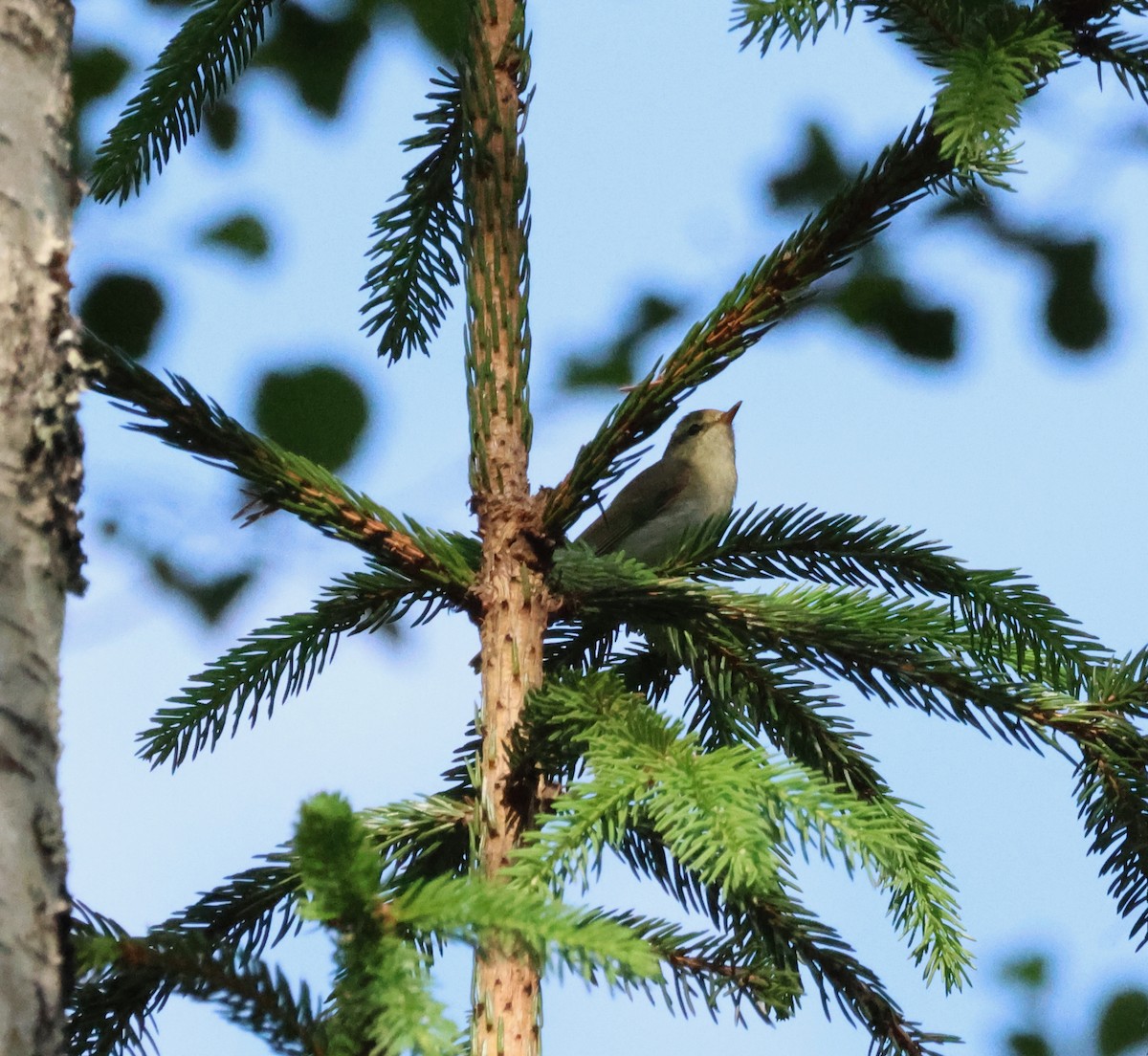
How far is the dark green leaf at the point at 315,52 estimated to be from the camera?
244 cm

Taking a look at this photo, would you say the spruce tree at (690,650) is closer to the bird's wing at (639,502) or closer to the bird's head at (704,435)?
the bird's wing at (639,502)

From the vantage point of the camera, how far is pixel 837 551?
6.99ft

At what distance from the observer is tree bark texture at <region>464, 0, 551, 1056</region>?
63.9 inches

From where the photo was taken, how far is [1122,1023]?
1837 millimetres

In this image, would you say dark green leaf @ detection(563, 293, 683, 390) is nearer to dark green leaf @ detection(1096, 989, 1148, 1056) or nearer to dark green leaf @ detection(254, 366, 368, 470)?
dark green leaf @ detection(254, 366, 368, 470)

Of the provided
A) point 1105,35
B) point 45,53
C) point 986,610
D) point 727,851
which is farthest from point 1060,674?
point 45,53

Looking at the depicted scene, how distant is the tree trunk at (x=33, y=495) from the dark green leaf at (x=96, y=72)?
2.56 ft

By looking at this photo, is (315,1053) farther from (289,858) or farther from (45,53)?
(45,53)

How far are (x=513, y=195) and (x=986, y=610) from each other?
3.13 feet

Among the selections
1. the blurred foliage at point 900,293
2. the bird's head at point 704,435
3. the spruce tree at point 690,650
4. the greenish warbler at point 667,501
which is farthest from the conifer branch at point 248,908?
the bird's head at point 704,435

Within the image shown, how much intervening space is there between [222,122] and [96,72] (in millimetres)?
427

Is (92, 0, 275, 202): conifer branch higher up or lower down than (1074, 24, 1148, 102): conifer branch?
higher up

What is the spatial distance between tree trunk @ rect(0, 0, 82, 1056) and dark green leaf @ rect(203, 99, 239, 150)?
3.79 ft

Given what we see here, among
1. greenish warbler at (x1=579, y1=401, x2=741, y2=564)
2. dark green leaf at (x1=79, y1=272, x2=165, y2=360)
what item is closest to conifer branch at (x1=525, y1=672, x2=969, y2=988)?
dark green leaf at (x1=79, y1=272, x2=165, y2=360)
